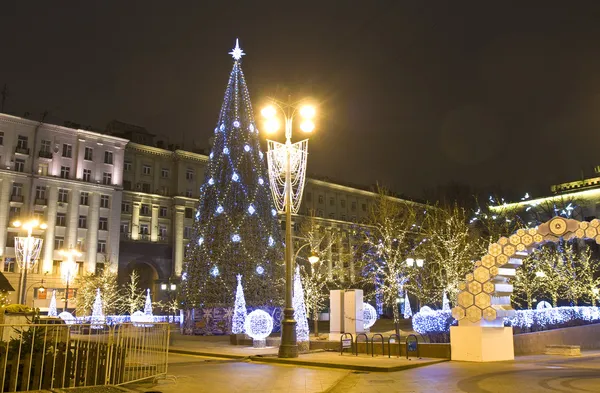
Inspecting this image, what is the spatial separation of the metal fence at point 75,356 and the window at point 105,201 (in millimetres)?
50972

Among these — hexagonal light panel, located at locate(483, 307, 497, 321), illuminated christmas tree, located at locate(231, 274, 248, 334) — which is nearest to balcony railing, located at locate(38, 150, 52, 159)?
illuminated christmas tree, located at locate(231, 274, 248, 334)

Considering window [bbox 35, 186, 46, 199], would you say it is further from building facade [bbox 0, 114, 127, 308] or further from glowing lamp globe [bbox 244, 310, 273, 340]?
glowing lamp globe [bbox 244, 310, 273, 340]

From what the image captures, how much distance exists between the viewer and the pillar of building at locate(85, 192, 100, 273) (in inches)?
2266

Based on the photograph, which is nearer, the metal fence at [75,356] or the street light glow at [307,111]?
the metal fence at [75,356]

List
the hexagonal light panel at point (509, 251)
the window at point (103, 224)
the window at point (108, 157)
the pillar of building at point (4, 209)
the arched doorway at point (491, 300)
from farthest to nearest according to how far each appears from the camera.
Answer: the window at point (108, 157)
the window at point (103, 224)
the pillar of building at point (4, 209)
the hexagonal light panel at point (509, 251)
the arched doorway at point (491, 300)

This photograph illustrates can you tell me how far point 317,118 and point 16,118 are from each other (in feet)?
153

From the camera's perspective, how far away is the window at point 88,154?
196 feet

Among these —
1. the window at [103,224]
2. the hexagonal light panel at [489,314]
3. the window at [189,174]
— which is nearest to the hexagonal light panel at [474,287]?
the hexagonal light panel at [489,314]

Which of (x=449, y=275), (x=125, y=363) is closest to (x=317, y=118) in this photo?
(x=125, y=363)

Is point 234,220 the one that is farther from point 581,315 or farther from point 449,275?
point 581,315

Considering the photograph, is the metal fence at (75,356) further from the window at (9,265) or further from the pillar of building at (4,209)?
the pillar of building at (4,209)

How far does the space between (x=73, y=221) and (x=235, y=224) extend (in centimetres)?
3041

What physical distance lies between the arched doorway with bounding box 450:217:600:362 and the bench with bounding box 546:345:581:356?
10.5ft

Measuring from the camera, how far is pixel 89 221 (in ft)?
193
